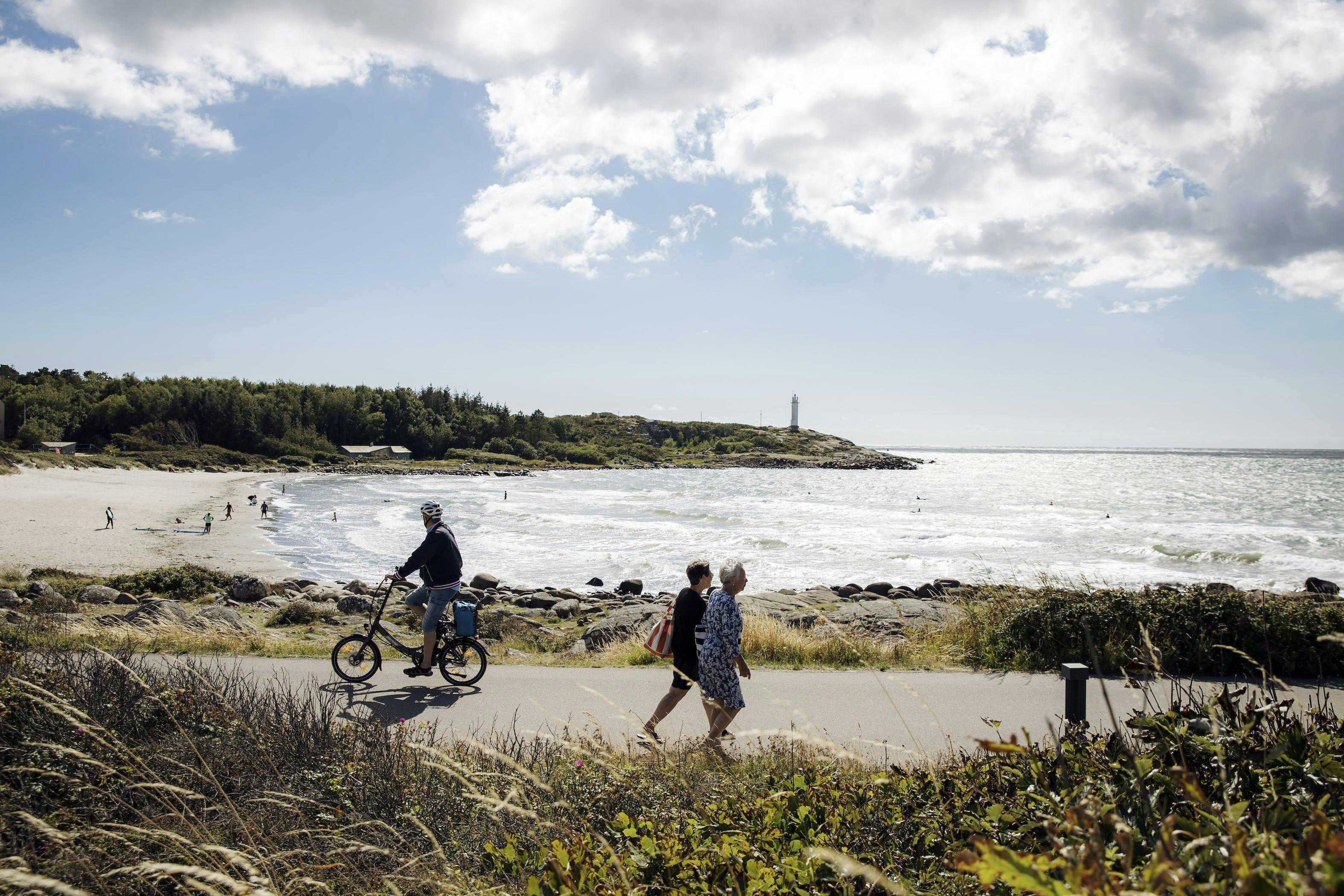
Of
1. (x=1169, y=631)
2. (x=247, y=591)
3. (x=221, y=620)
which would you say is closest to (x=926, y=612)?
(x=1169, y=631)

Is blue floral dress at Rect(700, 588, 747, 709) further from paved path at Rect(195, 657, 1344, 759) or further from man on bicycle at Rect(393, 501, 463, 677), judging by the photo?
man on bicycle at Rect(393, 501, 463, 677)

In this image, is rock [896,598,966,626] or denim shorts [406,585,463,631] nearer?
denim shorts [406,585,463,631]

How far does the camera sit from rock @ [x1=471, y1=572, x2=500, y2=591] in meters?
23.0

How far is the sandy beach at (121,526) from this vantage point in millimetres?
25719

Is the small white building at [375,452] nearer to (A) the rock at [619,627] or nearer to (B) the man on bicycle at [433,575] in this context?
(A) the rock at [619,627]

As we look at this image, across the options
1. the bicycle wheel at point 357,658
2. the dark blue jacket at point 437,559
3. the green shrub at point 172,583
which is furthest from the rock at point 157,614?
the dark blue jacket at point 437,559

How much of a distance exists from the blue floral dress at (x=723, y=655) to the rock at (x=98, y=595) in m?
14.6

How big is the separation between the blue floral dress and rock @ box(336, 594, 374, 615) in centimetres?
1322

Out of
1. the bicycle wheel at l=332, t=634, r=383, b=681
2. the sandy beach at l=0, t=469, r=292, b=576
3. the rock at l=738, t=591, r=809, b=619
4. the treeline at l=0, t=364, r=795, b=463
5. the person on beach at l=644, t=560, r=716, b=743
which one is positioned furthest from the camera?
the treeline at l=0, t=364, r=795, b=463

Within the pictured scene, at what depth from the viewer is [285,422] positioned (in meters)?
127

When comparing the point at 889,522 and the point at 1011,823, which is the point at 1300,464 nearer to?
the point at 889,522

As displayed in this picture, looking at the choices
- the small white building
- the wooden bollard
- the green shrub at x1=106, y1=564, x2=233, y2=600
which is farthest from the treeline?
the wooden bollard

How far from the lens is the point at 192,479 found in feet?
237

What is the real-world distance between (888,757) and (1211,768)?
11.9ft
